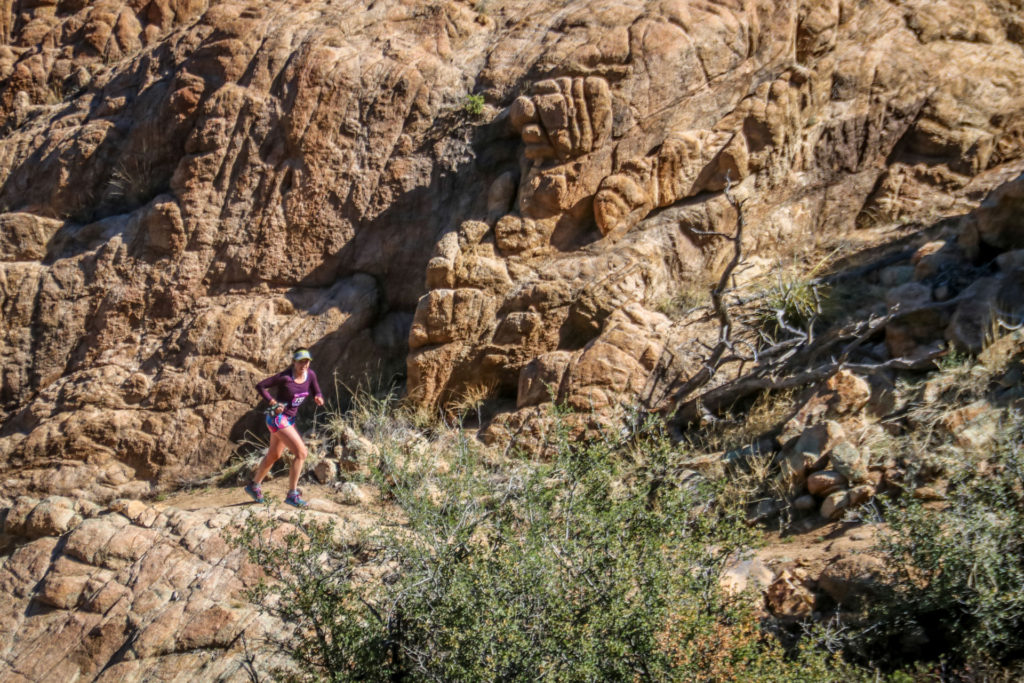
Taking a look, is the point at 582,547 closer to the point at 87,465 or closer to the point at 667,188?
the point at 667,188

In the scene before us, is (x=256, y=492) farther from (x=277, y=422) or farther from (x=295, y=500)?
(x=277, y=422)

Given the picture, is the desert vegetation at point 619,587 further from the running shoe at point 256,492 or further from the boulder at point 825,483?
the running shoe at point 256,492

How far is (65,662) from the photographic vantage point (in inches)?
263

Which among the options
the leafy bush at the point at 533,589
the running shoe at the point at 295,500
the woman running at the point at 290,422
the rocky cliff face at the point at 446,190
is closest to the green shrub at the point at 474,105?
the rocky cliff face at the point at 446,190

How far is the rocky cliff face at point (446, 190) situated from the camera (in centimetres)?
891

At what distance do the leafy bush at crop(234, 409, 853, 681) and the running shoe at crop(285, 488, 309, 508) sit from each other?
54.7 inches

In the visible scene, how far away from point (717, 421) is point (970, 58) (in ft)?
15.9

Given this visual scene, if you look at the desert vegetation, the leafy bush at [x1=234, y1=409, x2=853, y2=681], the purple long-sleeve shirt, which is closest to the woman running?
the purple long-sleeve shirt

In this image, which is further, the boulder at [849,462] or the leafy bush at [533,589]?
the boulder at [849,462]

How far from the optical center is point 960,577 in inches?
210

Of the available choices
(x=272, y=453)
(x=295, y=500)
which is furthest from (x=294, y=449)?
(x=295, y=500)

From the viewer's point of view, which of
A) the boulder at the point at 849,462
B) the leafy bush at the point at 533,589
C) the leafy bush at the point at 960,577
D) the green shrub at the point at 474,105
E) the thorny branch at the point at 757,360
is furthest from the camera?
the green shrub at the point at 474,105

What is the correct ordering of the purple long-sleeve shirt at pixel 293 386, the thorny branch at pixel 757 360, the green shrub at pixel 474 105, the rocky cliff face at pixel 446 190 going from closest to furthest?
the thorny branch at pixel 757 360 < the purple long-sleeve shirt at pixel 293 386 < the rocky cliff face at pixel 446 190 < the green shrub at pixel 474 105

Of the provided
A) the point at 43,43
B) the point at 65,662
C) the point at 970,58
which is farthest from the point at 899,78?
the point at 43,43
